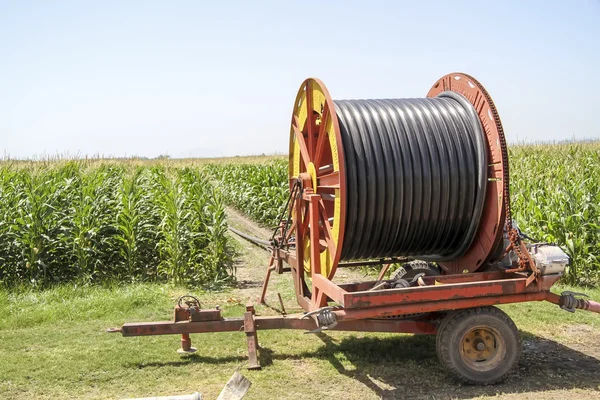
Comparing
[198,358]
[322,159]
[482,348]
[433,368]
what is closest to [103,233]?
[198,358]

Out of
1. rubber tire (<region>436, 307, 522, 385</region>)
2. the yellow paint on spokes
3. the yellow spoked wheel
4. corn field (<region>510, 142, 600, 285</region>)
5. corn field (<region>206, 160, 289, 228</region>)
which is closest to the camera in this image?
rubber tire (<region>436, 307, 522, 385</region>)

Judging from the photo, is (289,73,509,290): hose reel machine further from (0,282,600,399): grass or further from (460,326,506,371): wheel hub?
(0,282,600,399): grass

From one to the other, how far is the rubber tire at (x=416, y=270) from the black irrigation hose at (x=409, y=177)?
99 cm

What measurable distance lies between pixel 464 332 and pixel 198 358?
112 inches

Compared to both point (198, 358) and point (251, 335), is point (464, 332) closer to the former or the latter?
point (251, 335)

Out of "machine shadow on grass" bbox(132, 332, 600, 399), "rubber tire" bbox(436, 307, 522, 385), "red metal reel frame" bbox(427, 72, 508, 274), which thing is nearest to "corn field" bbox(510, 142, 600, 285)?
"machine shadow on grass" bbox(132, 332, 600, 399)

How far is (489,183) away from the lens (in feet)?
21.2

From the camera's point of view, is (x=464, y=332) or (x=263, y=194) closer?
(x=464, y=332)

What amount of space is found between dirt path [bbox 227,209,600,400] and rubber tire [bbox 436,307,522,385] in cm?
11

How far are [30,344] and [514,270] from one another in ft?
18.3

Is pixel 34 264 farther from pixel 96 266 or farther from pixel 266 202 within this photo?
pixel 266 202

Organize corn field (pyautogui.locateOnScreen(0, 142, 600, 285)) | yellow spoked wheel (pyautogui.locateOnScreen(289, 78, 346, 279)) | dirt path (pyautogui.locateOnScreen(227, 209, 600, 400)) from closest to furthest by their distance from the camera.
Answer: dirt path (pyautogui.locateOnScreen(227, 209, 600, 400)) → yellow spoked wheel (pyautogui.locateOnScreen(289, 78, 346, 279)) → corn field (pyautogui.locateOnScreen(0, 142, 600, 285))

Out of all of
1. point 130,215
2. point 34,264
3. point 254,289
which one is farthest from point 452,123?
point 34,264

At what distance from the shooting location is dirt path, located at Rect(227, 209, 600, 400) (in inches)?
226
